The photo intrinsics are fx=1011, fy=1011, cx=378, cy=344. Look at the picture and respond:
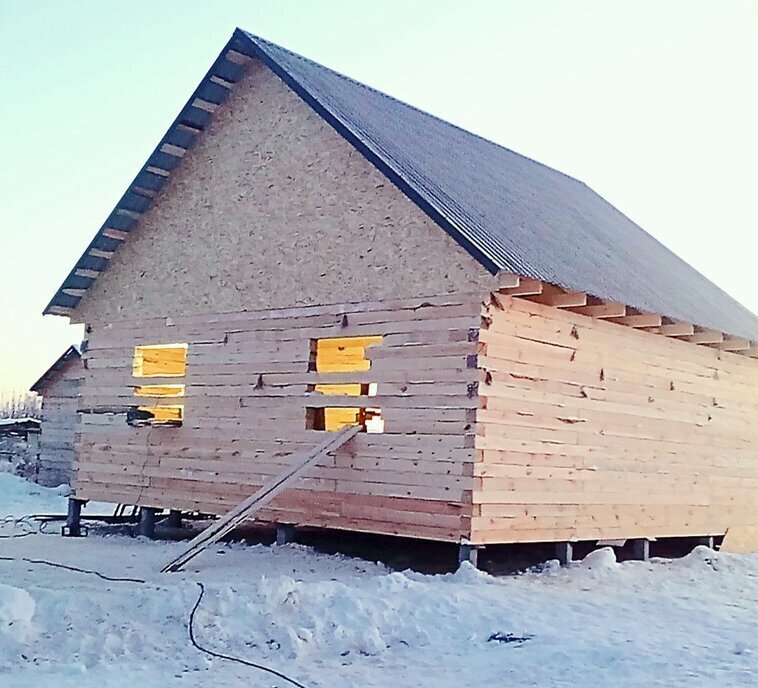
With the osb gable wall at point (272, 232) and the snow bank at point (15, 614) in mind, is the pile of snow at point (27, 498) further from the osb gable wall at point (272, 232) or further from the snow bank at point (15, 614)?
the snow bank at point (15, 614)

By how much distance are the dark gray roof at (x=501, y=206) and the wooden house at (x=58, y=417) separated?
51.4ft

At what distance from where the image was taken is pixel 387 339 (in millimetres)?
12977

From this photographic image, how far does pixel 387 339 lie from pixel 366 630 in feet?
15.3

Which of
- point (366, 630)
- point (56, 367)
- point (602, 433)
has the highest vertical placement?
point (56, 367)

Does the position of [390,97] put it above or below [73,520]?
above

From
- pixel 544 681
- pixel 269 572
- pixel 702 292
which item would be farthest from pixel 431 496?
pixel 702 292

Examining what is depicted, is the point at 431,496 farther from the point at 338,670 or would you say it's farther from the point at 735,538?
the point at 735,538

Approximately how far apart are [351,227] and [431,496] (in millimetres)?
3753

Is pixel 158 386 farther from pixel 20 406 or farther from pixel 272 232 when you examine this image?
pixel 20 406

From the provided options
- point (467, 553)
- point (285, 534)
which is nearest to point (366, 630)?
point (467, 553)

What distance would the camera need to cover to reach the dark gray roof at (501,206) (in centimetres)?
1248

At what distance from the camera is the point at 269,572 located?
1227cm

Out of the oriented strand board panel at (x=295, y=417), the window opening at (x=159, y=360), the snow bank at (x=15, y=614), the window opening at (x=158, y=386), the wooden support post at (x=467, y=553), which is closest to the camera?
the snow bank at (x=15, y=614)

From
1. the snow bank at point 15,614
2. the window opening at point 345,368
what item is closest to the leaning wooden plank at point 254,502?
the snow bank at point 15,614
